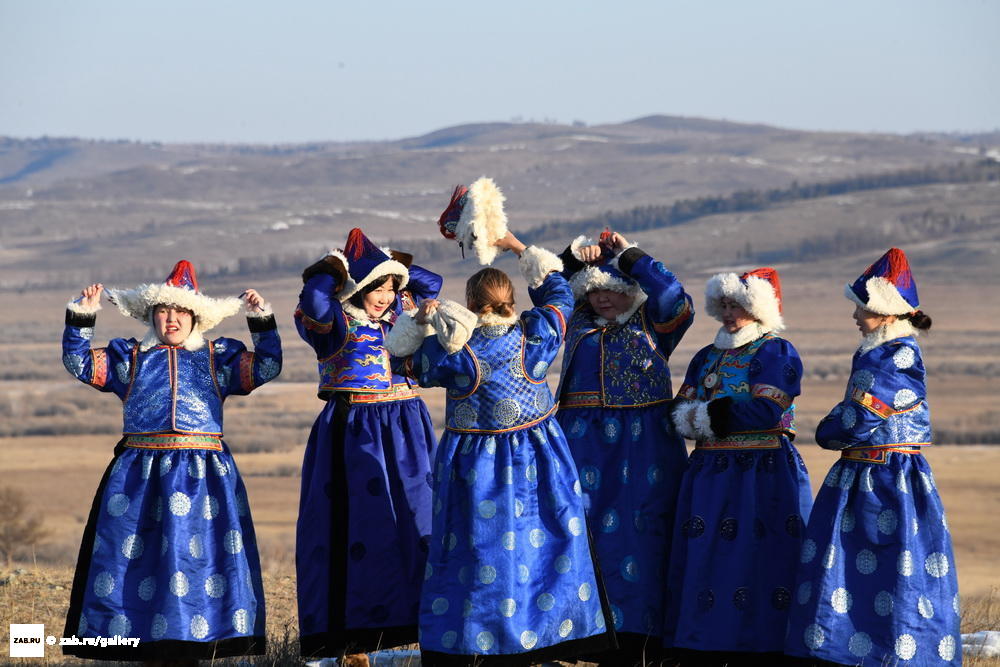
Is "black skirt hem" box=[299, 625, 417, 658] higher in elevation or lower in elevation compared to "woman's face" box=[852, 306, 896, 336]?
lower

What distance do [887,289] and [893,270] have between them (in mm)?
100

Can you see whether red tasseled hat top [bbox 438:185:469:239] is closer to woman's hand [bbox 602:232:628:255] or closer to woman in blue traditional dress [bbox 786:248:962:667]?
woman's hand [bbox 602:232:628:255]

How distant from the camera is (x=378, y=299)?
6578mm

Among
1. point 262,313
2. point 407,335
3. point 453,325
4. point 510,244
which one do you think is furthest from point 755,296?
point 262,313

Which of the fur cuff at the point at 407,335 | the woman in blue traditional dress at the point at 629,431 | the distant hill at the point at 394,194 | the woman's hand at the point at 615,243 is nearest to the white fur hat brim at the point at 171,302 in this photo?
the fur cuff at the point at 407,335

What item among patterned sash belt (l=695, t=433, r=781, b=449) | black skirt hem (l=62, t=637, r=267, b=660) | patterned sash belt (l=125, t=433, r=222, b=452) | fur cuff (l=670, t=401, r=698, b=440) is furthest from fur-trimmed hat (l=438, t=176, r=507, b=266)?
black skirt hem (l=62, t=637, r=267, b=660)

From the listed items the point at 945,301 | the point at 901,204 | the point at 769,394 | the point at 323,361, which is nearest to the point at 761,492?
the point at 769,394

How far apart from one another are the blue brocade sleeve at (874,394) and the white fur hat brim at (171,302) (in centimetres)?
252

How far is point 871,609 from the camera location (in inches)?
226

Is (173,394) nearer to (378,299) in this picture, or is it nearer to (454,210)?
(378,299)

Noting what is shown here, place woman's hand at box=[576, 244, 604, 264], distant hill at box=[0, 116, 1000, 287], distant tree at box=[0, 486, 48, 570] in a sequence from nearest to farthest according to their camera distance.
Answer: woman's hand at box=[576, 244, 604, 264]
distant tree at box=[0, 486, 48, 570]
distant hill at box=[0, 116, 1000, 287]

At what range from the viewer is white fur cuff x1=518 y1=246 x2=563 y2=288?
607cm

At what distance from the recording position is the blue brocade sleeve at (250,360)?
6211mm

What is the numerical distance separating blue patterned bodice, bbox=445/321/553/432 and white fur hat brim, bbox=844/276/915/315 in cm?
132
